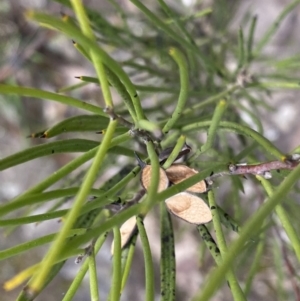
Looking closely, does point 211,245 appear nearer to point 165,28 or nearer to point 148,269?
point 148,269

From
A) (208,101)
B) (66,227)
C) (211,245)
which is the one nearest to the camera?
(66,227)

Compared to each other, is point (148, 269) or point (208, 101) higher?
point (208, 101)

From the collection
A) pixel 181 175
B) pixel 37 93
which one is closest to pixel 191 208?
pixel 181 175

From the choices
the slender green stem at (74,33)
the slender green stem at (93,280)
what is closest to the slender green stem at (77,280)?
the slender green stem at (93,280)

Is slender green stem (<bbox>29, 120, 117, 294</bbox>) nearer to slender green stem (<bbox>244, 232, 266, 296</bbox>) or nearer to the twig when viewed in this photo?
the twig

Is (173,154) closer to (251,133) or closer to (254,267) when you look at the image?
(251,133)

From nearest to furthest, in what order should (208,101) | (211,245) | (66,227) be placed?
(66,227) → (211,245) → (208,101)

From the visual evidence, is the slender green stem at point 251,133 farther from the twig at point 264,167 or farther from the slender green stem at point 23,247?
the slender green stem at point 23,247

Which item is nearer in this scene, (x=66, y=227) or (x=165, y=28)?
(x=66, y=227)
